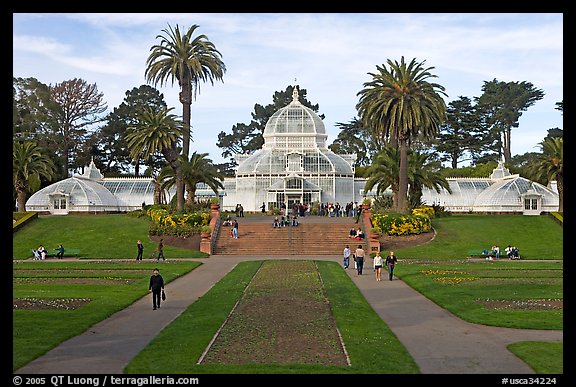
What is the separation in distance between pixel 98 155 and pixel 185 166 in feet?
147

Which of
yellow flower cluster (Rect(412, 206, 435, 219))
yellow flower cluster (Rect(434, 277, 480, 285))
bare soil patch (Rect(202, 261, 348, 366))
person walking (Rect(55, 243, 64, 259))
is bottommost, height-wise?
bare soil patch (Rect(202, 261, 348, 366))

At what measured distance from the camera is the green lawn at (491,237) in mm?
45000

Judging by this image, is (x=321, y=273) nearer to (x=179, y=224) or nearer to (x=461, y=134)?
(x=179, y=224)

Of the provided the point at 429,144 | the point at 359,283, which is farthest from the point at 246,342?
the point at 429,144

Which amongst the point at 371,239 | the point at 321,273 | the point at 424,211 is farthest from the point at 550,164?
the point at 321,273

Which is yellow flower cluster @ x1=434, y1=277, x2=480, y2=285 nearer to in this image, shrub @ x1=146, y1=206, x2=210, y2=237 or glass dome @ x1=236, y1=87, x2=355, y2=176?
shrub @ x1=146, y1=206, x2=210, y2=237

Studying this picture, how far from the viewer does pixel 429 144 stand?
10525cm

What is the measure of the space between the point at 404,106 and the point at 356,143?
198 ft

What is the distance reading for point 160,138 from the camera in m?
52.9

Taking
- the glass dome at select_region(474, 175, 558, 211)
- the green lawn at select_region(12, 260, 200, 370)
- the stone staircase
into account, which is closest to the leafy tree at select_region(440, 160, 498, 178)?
the glass dome at select_region(474, 175, 558, 211)

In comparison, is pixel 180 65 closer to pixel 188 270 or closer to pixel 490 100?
pixel 188 270

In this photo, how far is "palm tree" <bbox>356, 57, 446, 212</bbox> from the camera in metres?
50.9

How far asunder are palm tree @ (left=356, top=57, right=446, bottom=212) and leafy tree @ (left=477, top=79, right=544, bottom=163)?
58305 millimetres

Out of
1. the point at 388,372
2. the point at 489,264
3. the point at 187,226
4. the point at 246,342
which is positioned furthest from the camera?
the point at 187,226
